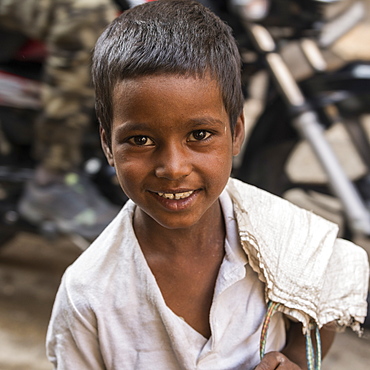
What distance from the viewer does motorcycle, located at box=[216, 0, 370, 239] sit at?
2564mm

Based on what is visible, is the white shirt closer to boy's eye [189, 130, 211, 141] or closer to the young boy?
the young boy

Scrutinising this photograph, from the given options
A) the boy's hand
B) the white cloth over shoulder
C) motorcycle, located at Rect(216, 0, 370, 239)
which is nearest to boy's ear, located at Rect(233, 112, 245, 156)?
the white cloth over shoulder

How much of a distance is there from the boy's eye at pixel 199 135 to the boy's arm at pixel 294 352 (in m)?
0.52

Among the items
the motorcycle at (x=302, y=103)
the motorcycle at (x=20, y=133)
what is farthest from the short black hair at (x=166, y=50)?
the motorcycle at (x=20, y=133)

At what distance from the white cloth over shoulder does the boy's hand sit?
9 centimetres

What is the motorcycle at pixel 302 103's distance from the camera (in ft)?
8.41

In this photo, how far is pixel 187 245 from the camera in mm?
1390

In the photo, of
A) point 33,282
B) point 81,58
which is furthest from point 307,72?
point 33,282

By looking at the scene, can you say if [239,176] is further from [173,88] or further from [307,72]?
[173,88]

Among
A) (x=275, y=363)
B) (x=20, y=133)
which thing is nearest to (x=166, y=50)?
(x=275, y=363)

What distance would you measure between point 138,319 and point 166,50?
0.60m

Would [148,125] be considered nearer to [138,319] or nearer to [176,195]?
[176,195]

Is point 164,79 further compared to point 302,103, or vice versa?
point 302,103

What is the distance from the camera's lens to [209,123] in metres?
1.18
